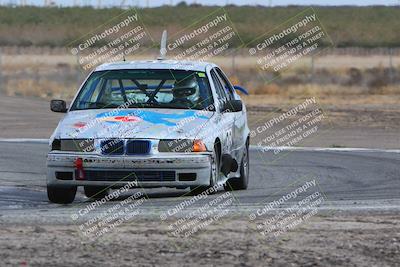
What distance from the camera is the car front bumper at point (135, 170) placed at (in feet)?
38.8

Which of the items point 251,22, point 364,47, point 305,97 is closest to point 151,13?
point 251,22

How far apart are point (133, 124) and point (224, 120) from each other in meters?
1.39

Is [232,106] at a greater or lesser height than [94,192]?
greater

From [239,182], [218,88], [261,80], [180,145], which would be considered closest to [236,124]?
[218,88]

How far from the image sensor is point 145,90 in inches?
520

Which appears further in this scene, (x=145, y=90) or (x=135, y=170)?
(x=145, y=90)

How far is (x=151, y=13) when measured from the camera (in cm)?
9919

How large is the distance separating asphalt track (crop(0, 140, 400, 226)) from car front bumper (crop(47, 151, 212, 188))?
0.81ft

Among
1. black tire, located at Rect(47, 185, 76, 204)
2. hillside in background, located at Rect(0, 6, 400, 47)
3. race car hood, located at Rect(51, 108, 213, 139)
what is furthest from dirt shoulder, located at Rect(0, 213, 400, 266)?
hillside in background, located at Rect(0, 6, 400, 47)

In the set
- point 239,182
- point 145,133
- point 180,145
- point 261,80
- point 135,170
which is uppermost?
point 145,133

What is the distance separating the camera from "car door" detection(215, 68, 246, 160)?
538 inches

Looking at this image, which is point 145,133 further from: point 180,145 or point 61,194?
point 61,194

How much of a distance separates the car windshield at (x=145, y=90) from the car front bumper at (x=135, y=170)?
1119mm

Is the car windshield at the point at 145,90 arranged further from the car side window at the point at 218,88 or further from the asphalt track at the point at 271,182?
the asphalt track at the point at 271,182
